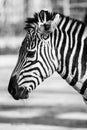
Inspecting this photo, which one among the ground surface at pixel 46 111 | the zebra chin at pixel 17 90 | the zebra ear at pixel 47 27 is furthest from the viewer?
the ground surface at pixel 46 111

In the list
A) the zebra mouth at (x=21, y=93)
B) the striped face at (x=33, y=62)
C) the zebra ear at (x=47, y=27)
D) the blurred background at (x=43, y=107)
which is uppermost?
the zebra ear at (x=47, y=27)

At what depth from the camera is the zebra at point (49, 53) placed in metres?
6.11

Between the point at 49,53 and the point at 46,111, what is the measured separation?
5952 mm

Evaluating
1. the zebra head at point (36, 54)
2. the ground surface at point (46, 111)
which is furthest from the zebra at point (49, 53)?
the ground surface at point (46, 111)

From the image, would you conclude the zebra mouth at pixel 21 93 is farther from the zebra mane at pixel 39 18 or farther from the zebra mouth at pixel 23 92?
the zebra mane at pixel 39 18

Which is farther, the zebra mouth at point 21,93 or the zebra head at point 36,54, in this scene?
the zebra mouth at point 21,93

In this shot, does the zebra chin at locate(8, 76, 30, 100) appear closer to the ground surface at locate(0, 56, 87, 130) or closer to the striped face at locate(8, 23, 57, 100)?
the striped face at locate(8, 23, 57, 100)

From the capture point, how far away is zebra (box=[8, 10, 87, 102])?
Answer: 6113mm

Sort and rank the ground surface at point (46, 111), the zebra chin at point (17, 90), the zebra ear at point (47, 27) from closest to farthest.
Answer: the zebra ear at point (47, 27) → the zebra chin at point (17, 90) → the ground surface at point (46, 111)

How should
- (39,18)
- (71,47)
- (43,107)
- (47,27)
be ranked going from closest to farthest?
(47,27) < (39,18) < (71,47) < (43,107)

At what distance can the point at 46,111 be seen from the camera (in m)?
12.0

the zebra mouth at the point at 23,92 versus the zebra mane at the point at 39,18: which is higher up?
the zebra mane at the point at 39,18

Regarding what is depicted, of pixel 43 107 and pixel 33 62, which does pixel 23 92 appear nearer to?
Answer: pixel 33 62

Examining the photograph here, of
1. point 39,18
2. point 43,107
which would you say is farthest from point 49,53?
point 43,107
